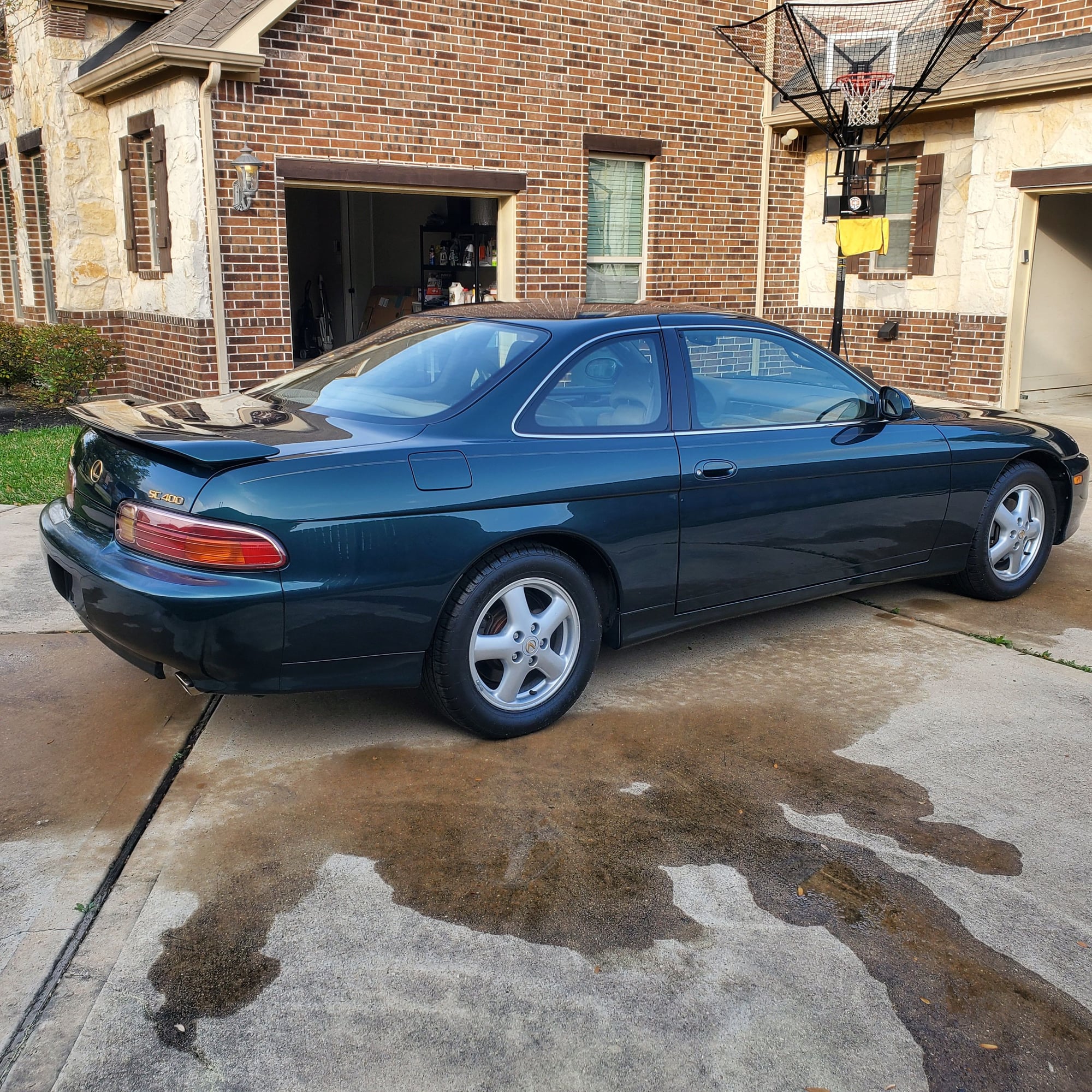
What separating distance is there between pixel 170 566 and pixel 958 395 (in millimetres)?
10437

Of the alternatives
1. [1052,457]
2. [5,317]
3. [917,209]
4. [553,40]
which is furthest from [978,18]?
[5,317]

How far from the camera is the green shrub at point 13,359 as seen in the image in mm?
11602

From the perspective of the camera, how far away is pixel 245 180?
32.6 ft

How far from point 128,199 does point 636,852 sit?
33.9ft

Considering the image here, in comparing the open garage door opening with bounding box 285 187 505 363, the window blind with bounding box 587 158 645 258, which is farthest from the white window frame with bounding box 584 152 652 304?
the open garage door opening with bounding box 285 187 505 363

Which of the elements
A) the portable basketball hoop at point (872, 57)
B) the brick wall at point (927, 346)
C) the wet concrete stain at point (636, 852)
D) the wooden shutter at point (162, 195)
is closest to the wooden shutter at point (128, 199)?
the wooden shutter at point (162, 195)

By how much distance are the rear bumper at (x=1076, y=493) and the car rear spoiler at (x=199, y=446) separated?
426cm

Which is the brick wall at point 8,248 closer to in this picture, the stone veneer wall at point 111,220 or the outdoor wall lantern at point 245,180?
the stone veneer wall at point 111,220

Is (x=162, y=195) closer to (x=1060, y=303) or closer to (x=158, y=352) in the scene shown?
(x=158, y=352)

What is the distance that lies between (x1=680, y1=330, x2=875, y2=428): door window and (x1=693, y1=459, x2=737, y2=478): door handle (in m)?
0.16

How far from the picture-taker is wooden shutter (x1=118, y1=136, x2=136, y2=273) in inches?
449

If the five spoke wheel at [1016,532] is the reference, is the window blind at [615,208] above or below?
above

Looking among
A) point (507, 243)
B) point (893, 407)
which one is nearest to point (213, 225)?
point (507, 243)

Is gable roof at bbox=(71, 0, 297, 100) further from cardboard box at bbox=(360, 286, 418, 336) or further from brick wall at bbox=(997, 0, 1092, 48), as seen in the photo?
brick wall at bbox=(997, 0, 1092, 48)
